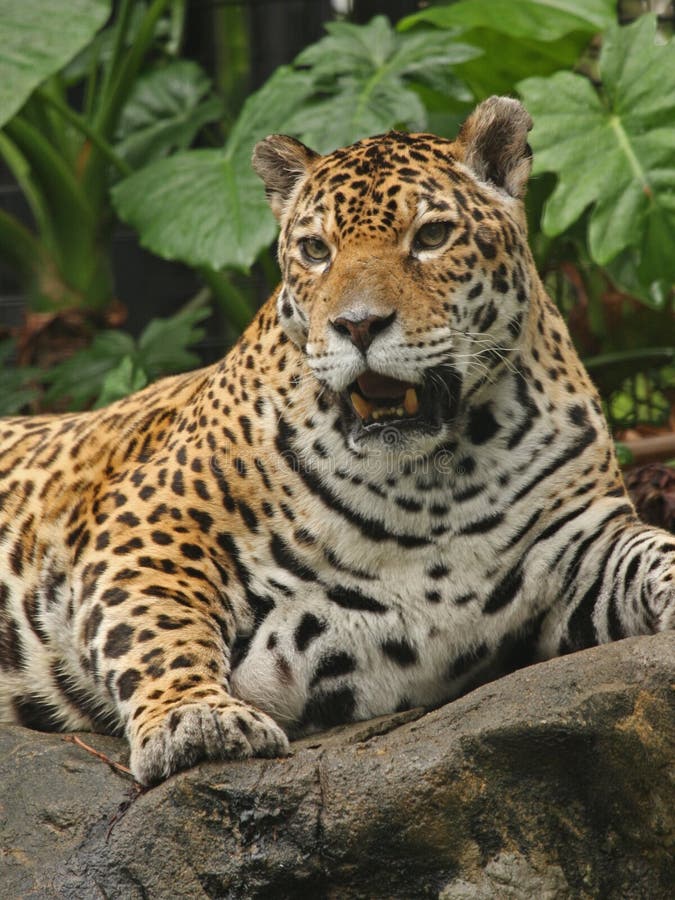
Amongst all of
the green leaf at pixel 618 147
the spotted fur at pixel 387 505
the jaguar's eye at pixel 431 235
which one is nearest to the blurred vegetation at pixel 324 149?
the green leaf at pixel 618 147

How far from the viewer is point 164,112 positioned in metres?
9.61

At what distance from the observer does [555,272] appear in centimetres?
855

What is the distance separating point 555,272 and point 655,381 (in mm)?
919

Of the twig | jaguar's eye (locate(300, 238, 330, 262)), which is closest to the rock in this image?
the twig

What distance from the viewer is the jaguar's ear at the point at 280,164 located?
489 centimetres

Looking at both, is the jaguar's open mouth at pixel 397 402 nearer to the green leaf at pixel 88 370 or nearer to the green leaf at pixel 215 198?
the green leaf at pixel 215 198

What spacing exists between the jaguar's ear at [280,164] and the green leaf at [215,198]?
2.07 m

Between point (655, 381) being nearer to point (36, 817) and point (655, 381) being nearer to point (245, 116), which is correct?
point (245, 116)

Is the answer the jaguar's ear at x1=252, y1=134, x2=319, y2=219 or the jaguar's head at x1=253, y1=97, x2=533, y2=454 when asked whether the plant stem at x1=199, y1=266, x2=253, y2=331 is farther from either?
the jaguar's head at x1=253, y1=97, x2=533, y2=454

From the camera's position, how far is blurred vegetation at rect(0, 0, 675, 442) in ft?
21.6

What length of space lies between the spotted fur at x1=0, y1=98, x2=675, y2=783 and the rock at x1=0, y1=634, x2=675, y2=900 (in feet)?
Result: 1.97

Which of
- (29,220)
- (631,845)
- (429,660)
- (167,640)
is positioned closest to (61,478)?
(167,640)

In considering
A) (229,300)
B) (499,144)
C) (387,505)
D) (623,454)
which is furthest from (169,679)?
(229,300)

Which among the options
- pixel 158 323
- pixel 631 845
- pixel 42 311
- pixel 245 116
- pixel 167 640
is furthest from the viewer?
pixel 42 311
